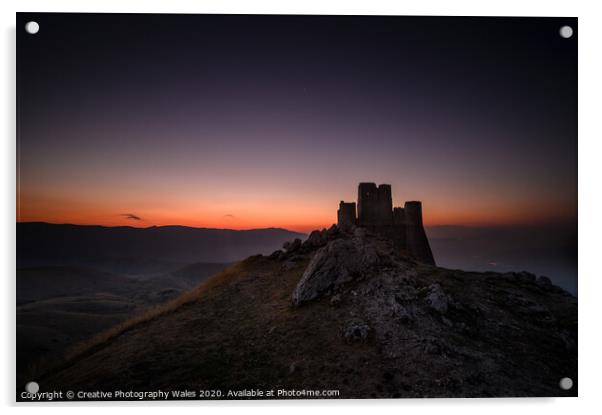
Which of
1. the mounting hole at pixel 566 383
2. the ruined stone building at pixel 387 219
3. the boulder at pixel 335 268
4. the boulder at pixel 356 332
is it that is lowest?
the mounting hole at pixel 566 383

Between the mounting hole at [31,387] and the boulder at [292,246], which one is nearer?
the mounting hole at [31,387]

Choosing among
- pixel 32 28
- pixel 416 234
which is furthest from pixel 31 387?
pixel 416 234

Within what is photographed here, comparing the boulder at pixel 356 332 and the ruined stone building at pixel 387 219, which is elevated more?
the ruined stone building at pixel 387 219

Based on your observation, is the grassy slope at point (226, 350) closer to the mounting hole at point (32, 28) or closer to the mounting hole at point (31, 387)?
the mounting hole at point (31, 387)

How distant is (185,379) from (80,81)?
8489mm

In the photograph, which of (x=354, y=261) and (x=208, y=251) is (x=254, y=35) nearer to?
(x=354, y=261)

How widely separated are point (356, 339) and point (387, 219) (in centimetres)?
1036

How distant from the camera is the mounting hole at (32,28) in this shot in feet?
28.4

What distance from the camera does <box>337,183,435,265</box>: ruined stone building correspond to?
55.7ft

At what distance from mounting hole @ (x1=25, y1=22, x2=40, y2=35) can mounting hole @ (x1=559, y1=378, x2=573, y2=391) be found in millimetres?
15853

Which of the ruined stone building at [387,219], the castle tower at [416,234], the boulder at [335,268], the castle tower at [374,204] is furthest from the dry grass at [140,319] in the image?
the castle tower at [416,234]

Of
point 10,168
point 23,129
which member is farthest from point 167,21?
point 10,168

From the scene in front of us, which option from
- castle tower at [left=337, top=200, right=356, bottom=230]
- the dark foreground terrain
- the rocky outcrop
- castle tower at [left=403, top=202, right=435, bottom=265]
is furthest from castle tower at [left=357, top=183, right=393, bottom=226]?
the rocky outcrop

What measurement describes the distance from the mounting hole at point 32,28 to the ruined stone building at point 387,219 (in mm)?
12866
